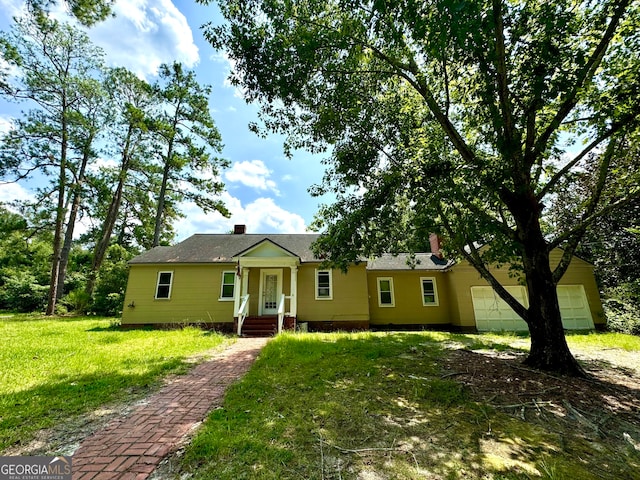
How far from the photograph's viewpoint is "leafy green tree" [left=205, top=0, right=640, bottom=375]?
496cm

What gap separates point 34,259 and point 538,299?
39.0 m

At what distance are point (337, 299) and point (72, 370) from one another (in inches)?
389

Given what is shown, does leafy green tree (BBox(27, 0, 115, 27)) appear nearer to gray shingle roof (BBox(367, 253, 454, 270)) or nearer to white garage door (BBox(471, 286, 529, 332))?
gray shingle roof (BBox(367, 253, 454, 270))

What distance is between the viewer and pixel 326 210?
870 cm

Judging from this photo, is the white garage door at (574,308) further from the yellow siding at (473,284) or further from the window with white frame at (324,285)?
the window with white frame at (324,285)

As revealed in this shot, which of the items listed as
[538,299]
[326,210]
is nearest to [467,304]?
[538,299]

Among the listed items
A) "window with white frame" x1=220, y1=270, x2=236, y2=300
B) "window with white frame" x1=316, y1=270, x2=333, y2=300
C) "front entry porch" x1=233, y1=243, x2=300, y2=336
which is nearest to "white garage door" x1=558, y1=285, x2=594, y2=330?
"window with white frame" x1=316, y1=270, x2=333, y2=300

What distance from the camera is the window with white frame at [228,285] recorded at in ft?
44.2

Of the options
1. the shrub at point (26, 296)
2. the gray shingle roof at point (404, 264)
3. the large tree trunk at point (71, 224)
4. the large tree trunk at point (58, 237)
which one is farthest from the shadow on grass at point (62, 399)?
the shrub at point (26, 296)

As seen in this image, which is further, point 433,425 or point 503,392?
point 503,392

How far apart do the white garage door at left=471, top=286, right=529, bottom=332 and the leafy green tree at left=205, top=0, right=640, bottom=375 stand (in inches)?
307

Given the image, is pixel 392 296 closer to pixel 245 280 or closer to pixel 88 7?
pixel 245 280

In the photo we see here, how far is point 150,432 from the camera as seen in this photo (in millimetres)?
3271

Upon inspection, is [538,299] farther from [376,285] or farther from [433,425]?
[376,285]
